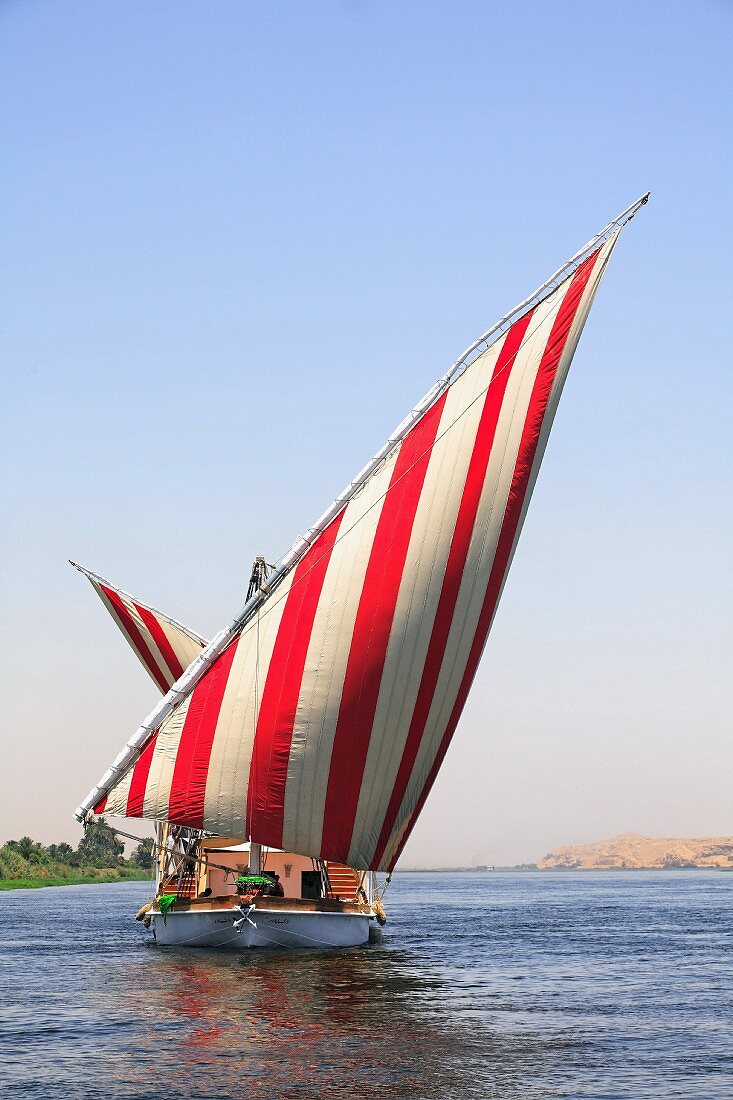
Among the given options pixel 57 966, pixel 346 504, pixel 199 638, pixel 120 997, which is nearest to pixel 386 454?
pixel 346 504

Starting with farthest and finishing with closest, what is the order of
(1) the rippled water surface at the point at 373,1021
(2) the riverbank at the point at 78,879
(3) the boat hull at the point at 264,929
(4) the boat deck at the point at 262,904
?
(2) the riverbank at the point at 78,879 → (4) the boat deck at the point at 262,904 → (3) the boat hull at the point at 264,929 → (1) the rippled water surface at the point at 373,1021

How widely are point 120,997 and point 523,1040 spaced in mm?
10088

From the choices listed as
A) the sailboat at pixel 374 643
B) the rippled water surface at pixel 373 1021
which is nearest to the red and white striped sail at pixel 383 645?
the sailboat at pixel 374 643

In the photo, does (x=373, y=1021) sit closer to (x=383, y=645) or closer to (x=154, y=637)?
(x=383, y=645)

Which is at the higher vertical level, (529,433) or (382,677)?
(529,433)

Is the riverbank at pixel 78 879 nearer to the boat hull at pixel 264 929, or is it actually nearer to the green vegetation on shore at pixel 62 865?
the green vegetation on shore at pixel 62 865

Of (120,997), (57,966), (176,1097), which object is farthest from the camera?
(57,966)

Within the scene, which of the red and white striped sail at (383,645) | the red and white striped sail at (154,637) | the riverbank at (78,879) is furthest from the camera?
the riverbank at (78,879)

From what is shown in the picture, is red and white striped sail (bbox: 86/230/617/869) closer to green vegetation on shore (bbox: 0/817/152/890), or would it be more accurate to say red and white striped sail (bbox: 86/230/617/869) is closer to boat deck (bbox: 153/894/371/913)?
boat deck (bbox: 153/894/371/913)

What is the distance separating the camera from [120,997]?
28.8m

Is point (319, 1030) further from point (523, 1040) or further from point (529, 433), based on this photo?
point (529, 433)

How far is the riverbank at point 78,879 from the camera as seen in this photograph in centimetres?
12119

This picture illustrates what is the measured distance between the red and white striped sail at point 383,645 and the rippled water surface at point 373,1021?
4175 mm

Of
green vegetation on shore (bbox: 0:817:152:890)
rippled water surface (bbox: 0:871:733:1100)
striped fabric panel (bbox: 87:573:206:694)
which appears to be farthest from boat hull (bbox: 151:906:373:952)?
green vegetation on shore (bbox: 0:817:152:890)
